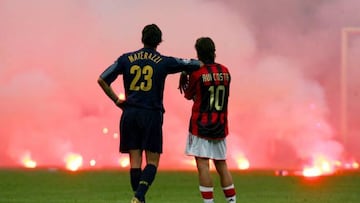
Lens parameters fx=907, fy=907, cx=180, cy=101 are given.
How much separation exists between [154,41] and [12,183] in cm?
947

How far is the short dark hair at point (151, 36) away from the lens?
923cm

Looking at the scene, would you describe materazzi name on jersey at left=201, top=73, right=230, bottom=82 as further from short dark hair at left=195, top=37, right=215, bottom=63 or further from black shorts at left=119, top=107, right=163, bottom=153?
black shorts at left=119, top=107, right=163, bottom=153

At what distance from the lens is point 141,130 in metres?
9.26

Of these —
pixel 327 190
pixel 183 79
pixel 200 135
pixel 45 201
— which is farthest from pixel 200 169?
pixel 327 190

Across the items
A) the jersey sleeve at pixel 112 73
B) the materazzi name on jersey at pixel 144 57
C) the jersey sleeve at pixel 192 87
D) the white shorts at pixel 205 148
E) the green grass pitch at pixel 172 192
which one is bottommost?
the green grass pitch at pixel 172 192

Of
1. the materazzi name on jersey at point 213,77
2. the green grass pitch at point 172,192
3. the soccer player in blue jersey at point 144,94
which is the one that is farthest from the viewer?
the green grass pitch at point 172,192

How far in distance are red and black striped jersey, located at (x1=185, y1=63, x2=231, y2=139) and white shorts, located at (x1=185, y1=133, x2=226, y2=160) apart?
6 cm

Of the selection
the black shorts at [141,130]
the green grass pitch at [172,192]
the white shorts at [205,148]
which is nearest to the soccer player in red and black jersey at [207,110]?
the white shorts at [205,148]

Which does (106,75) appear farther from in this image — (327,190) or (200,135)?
(327,190)

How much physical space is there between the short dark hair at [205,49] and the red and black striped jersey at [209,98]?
0.09 metres

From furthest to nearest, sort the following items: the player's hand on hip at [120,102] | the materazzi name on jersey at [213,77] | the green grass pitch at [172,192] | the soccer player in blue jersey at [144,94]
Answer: the green grass pitch at [172,192] < the player's hand on hip at [120,102] < the soccer player in blue jersey at [144,94] < the materazzi name on jersey at [213,77]

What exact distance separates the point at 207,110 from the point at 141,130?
72cm

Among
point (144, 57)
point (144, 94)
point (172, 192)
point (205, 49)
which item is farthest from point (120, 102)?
point (172, 192)

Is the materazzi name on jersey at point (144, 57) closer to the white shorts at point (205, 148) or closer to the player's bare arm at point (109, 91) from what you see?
the player's bare arm at point (109, 91)
